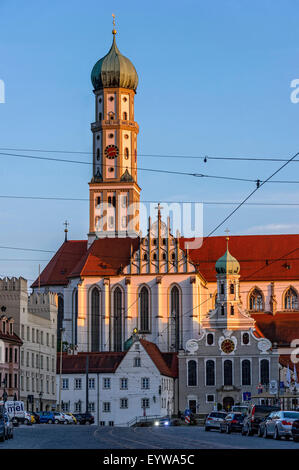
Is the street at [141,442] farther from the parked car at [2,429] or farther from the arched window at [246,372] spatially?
the arched window at [246,372]

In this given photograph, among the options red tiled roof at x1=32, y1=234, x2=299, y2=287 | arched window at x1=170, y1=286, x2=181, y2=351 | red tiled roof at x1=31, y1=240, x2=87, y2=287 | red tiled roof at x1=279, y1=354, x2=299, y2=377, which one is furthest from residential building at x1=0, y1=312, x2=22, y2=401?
red tiled roof at x1=31, y1=240, x2=87, y2=287

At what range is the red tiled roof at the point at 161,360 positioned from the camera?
104 m

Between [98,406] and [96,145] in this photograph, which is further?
[96,145]

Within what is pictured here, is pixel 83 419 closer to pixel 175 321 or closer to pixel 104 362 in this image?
pixel 104 362

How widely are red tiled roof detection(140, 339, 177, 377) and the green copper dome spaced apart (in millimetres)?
38644

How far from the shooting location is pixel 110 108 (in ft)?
430

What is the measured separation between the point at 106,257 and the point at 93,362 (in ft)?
54.5

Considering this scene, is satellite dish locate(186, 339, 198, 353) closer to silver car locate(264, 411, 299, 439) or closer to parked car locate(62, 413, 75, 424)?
parked car locate(62, 413, 75, 424)

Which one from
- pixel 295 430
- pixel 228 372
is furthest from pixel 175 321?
pixel 295 430

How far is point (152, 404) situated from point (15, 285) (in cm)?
2087

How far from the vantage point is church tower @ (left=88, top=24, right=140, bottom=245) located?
126m

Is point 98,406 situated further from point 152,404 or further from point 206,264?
point 206,264

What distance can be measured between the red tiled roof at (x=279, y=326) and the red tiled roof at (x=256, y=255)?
4.58 meters
